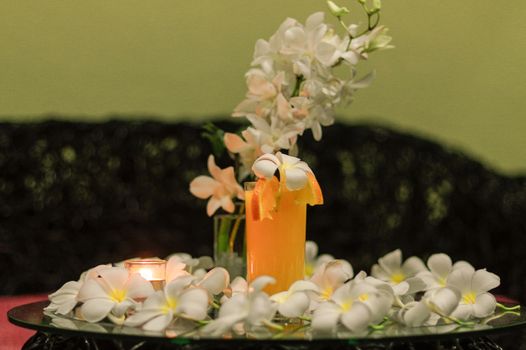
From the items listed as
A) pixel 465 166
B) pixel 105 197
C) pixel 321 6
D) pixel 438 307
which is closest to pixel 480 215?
pixel 465 166

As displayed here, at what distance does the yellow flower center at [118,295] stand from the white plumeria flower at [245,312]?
154mm

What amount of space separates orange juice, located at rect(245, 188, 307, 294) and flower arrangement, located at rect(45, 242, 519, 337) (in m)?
0.05

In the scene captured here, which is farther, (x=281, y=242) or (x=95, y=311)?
(x=281, y=242)

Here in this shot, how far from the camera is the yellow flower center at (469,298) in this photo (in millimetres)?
1075

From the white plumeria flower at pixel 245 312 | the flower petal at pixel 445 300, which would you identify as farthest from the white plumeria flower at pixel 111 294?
the flower petal at pixel 445 300

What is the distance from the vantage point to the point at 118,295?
3.34 feet

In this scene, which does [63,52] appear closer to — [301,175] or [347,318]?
[301,175]

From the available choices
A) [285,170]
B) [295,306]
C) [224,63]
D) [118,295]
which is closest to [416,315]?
[295,306]

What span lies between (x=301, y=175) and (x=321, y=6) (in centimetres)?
132

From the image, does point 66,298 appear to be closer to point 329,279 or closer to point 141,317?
point 141,317

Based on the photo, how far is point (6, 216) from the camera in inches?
78.4

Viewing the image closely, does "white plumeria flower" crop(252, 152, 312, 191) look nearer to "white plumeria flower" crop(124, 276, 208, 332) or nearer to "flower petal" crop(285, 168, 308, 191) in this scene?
"flower petal" crop(285, 168, 308, 191)

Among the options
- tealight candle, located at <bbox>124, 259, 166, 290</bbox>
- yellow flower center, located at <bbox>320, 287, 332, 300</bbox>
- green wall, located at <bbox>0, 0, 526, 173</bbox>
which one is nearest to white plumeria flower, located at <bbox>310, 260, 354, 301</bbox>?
yellow flower center, located at <bbox>320, 287, 332, 300</bbox>

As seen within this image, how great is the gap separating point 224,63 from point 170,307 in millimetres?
1384
